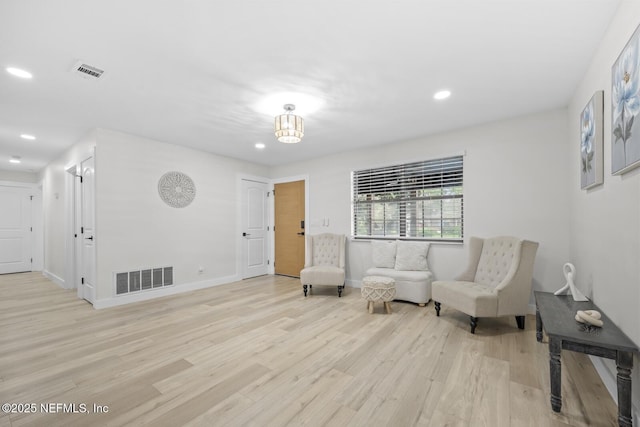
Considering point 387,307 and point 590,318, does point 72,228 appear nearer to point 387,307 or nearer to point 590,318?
point 387,307

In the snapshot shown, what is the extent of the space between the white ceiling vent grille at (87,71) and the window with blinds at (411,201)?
3775 millimetres

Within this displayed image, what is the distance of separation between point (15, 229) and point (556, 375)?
1041cm

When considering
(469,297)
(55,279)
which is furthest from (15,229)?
(469,297)

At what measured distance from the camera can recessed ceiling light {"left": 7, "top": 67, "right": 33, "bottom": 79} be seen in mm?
2322

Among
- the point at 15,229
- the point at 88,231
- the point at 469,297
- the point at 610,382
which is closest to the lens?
the point at 610,382

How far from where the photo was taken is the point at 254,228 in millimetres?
5914

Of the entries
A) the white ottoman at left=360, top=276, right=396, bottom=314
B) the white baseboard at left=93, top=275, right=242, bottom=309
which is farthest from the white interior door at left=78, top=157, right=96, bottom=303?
the white ottoman at left=360, top=276, right=396, bottom=314

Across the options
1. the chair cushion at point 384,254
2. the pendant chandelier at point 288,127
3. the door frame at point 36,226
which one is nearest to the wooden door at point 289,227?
the chair cushion at point 384,254

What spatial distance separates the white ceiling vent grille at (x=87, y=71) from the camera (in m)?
2.27

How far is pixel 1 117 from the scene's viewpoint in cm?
338

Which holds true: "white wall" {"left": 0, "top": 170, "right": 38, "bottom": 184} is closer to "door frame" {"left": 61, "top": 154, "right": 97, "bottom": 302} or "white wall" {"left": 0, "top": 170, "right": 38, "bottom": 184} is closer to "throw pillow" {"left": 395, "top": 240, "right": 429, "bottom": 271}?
"door frame" {"left": 61, "top": 154, "right": 97, "bottom": 302}

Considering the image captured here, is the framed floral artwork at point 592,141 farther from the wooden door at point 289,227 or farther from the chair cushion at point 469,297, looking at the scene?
the wooden door at point 289,227

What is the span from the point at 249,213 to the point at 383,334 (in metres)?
3.93

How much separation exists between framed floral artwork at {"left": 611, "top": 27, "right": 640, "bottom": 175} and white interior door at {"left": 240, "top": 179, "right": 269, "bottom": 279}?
5.32 meters
